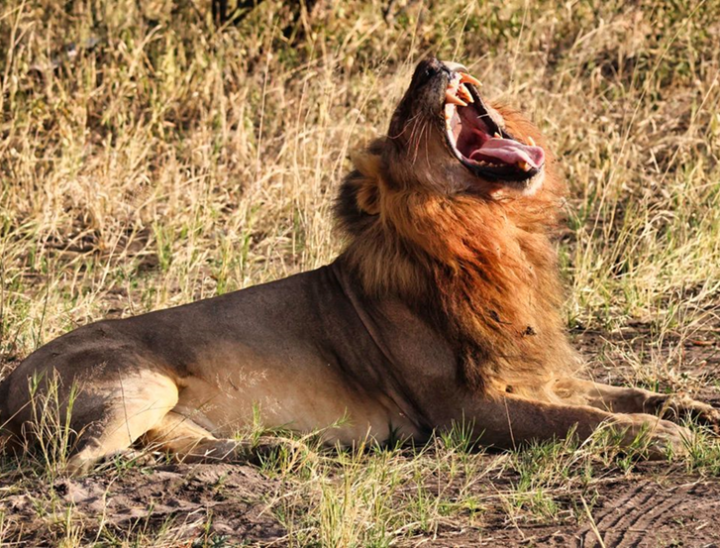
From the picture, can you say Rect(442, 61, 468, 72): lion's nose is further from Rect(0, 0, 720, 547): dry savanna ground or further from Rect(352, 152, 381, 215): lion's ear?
Rect(0, 0, 720, 547): dry savanna ground

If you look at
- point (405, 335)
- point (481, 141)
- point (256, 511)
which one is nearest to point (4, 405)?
point (256, 511)

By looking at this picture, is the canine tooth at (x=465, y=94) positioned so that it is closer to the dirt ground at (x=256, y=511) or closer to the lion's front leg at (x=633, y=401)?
the lion's front leg at (x=633, y=401)

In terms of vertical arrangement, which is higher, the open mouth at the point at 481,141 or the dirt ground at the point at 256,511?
the open mouth at the point at 481,141

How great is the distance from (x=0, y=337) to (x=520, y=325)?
7.95 ft

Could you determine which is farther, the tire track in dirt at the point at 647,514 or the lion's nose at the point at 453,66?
the lion's nose at the point at 453,66

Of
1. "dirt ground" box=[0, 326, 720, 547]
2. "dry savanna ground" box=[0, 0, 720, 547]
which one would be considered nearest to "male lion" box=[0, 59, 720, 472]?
"dry savanna ground" box=[0, 0, 720, 547]

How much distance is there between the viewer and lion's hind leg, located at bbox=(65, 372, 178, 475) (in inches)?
157

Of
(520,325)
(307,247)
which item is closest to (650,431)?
(520,325)

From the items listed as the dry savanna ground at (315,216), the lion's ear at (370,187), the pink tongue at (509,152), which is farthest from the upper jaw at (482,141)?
the dry savanna ground at (315,216)

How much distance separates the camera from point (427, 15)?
8711 millimetres

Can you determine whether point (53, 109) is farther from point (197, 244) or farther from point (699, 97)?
point (699, 97)

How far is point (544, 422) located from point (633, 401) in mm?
544

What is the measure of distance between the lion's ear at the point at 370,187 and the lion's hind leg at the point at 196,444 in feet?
3.09

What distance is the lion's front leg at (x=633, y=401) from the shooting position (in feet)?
14.5
